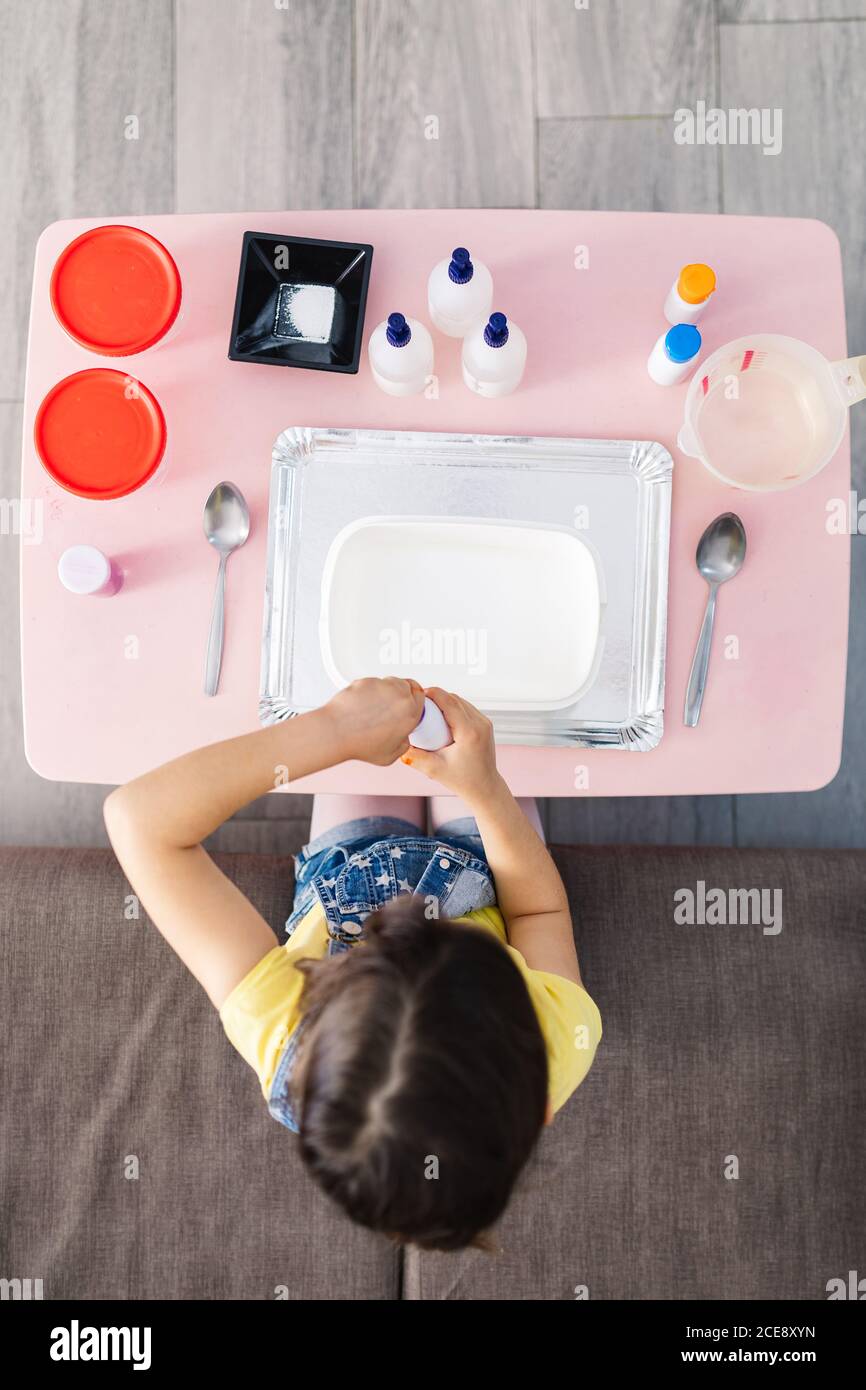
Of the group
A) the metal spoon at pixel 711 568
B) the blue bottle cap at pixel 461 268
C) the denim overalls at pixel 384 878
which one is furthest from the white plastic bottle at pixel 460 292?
the denim overalls at pixel 384 878

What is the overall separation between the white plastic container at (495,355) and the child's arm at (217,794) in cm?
34

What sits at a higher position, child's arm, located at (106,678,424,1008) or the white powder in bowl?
the white powder in bowl

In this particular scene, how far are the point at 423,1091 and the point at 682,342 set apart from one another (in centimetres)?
74

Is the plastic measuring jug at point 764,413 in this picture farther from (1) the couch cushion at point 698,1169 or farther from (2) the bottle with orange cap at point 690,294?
(1) the couch cushion at point 698,1169

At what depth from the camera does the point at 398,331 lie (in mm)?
866

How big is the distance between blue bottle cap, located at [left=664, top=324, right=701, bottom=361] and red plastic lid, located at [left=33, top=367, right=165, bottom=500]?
53cm

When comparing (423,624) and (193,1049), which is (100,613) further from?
(193,1049)

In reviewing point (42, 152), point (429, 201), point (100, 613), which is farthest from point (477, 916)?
point (42, 152)

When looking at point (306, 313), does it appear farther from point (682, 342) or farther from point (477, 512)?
point (682, 342)

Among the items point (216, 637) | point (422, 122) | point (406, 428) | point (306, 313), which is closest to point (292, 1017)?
point (216, 637)

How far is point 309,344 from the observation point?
95 centimetres

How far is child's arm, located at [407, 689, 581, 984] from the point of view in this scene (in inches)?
33.6

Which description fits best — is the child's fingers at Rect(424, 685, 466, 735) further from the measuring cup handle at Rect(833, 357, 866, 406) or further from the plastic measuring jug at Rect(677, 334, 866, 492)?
the measuring cup handle at Rect(833, 357, 866, 406)

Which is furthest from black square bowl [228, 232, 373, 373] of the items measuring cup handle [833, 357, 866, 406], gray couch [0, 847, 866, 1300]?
gray couch [0, 847, 866, 1300]
